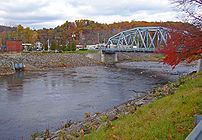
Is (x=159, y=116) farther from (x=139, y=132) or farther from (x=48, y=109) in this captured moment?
(x=48, y=109)

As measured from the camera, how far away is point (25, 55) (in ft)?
156

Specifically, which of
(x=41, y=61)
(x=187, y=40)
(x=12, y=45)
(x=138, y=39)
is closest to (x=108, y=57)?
(x=138, y=39)

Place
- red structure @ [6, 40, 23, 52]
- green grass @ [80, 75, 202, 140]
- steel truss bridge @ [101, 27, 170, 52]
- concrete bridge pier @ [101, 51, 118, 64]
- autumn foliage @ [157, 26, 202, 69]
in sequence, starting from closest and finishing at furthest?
green grass @ [80, 75, 202, 140] < autumn foliage @ [157, 26, 202, 69] < steel truss bridge @ [101, 27, 170, 52] < red structure @ [6, 40, 23, 52] < concrete bridge pier @ [101, 51, 118, 64]

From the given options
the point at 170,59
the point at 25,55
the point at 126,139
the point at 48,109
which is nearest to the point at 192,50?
the point at 170,59

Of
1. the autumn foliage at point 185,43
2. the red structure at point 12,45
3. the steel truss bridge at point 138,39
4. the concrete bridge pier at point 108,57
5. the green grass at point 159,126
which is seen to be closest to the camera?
the green grass at point 159,126

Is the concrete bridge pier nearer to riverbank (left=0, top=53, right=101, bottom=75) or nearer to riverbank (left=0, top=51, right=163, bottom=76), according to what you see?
riverbank (left=0, top=51, right=163, bottom=76)

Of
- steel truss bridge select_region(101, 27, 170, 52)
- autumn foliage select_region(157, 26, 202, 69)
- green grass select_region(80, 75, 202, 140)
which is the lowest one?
green grass select_region(80, 75, 202, 140)

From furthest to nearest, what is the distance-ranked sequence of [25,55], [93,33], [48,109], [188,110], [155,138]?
[93,33] < [25,55] < [48,109] < [188,110] < [155,138]

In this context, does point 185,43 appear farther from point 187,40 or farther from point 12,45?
point 12,45

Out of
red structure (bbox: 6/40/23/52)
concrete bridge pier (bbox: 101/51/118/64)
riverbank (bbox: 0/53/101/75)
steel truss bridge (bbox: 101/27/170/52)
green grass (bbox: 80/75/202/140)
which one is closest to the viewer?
green grass (bbox: 80/75/202/140)

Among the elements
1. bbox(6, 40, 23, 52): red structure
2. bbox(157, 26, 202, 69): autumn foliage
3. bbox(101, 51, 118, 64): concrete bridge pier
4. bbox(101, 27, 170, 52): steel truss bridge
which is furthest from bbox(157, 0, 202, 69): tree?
bbox(101, 51, 118, 64): concrete bridge pier

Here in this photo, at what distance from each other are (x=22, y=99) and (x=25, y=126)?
23.0 ft

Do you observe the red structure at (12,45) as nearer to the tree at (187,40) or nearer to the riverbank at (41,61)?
the riverbank at (41,61)

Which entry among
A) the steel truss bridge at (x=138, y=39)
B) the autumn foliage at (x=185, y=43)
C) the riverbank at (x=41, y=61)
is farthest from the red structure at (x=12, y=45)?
the autumn foliage at (x=185, y=43)
